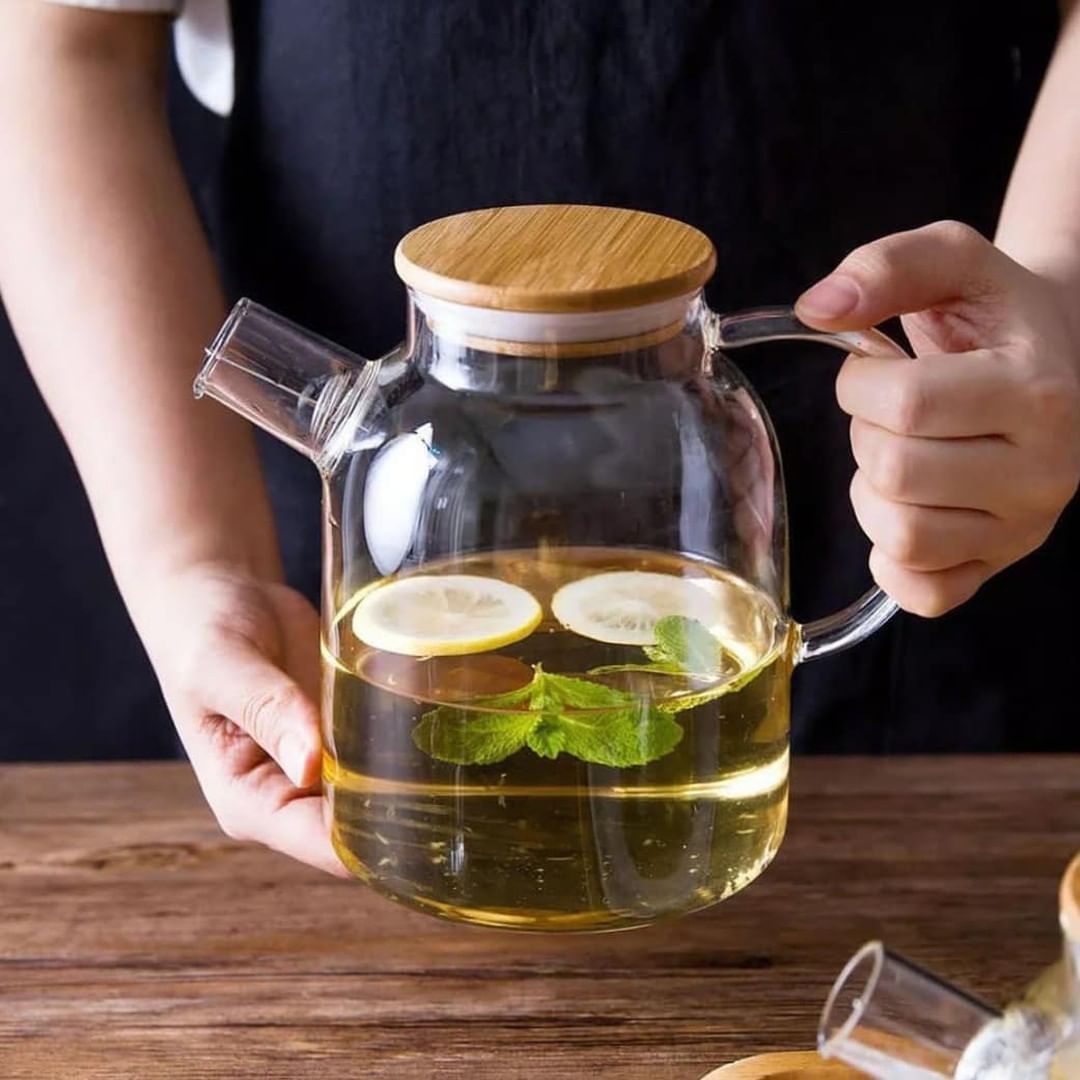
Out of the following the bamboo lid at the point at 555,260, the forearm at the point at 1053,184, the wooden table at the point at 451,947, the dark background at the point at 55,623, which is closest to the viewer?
the bamboo lid at the point at 555,260

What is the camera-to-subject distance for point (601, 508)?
0.77m

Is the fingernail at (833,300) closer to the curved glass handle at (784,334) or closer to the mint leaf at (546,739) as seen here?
the curved glass handle at (784,334)

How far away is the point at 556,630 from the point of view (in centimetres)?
78

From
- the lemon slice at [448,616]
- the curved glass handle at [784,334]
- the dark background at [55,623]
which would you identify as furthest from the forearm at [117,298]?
the dark background at [55,623]

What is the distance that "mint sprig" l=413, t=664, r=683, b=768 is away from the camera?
744 mm

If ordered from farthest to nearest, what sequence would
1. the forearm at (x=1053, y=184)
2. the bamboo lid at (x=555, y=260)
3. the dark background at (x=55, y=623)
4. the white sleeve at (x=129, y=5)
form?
1. the dark background at (x=55, y=623)
2. the white sleeve at (x=129, y=5)
3. the forearm at (x=1053, y=184)
4. the bamboo lid at (x=555, y=260)

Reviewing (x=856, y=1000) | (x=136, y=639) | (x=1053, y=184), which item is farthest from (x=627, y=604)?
(x=136, y=639)

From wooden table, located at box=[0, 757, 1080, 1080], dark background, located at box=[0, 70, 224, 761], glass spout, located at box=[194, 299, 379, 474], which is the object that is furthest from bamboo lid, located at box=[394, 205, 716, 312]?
dark background, located at box=[0, 70, 224, 761]

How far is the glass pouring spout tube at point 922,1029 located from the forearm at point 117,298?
0.53m

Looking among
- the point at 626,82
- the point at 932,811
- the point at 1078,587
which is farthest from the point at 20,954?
the point at 1078,587

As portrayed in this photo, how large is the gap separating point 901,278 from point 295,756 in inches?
14.3

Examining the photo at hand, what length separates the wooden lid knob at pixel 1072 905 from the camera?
0.55 metres

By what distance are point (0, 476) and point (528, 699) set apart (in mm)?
1045

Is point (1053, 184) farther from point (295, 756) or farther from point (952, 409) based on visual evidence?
point (295, 756)
